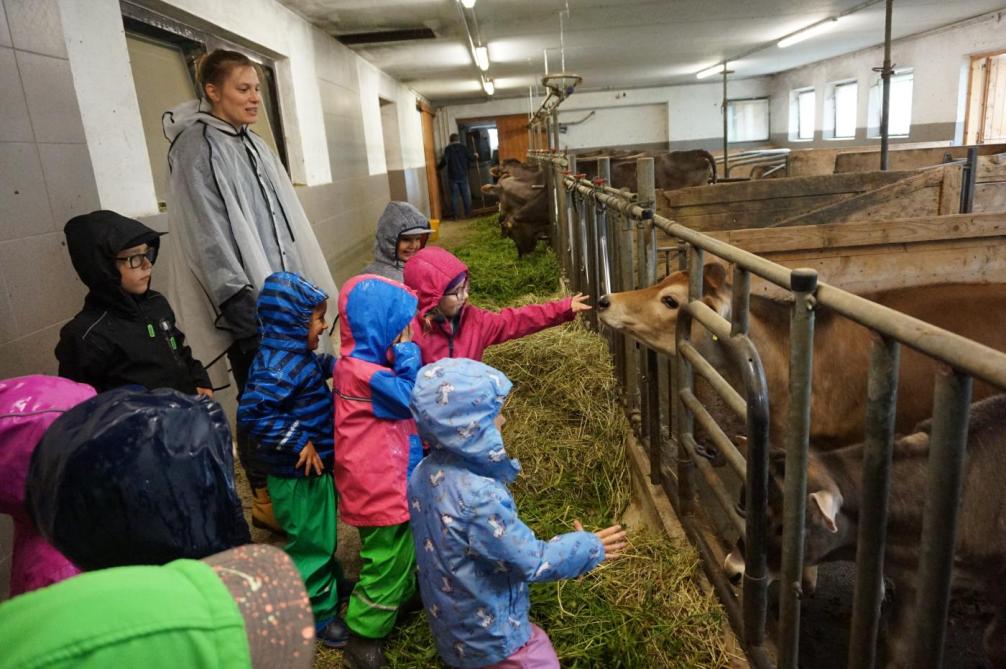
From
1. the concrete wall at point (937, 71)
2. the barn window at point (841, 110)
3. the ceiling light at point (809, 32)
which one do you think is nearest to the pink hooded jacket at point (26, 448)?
the ceiling light at point (809, 32)

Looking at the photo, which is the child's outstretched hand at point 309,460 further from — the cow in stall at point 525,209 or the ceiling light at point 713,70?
the ceiling light at point 713,70

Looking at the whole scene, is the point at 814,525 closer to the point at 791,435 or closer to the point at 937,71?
the point at 791,435

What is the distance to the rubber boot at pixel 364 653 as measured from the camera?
230 centimetres

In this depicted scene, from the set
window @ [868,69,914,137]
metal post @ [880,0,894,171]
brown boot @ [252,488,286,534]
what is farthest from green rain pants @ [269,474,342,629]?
window @ [868,69,914,137]

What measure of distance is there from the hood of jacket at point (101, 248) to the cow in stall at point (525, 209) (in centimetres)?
785

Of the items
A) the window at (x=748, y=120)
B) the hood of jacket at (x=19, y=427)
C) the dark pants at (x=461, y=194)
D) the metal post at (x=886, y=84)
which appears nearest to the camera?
the hood of jacket at (x=19, y=427)

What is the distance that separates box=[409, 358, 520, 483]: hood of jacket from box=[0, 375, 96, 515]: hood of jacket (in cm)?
77

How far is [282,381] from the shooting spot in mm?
2377

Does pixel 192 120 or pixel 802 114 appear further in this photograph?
pixel 802 114

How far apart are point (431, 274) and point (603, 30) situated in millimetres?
10153

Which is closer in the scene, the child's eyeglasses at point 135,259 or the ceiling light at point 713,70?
the child's eyeglasses at point 135,259

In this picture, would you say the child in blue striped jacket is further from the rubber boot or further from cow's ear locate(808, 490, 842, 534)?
cow's ear locate(808, 490, 842, 534)

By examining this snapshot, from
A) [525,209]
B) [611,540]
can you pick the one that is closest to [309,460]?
[611,540]

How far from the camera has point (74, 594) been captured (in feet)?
1.95
